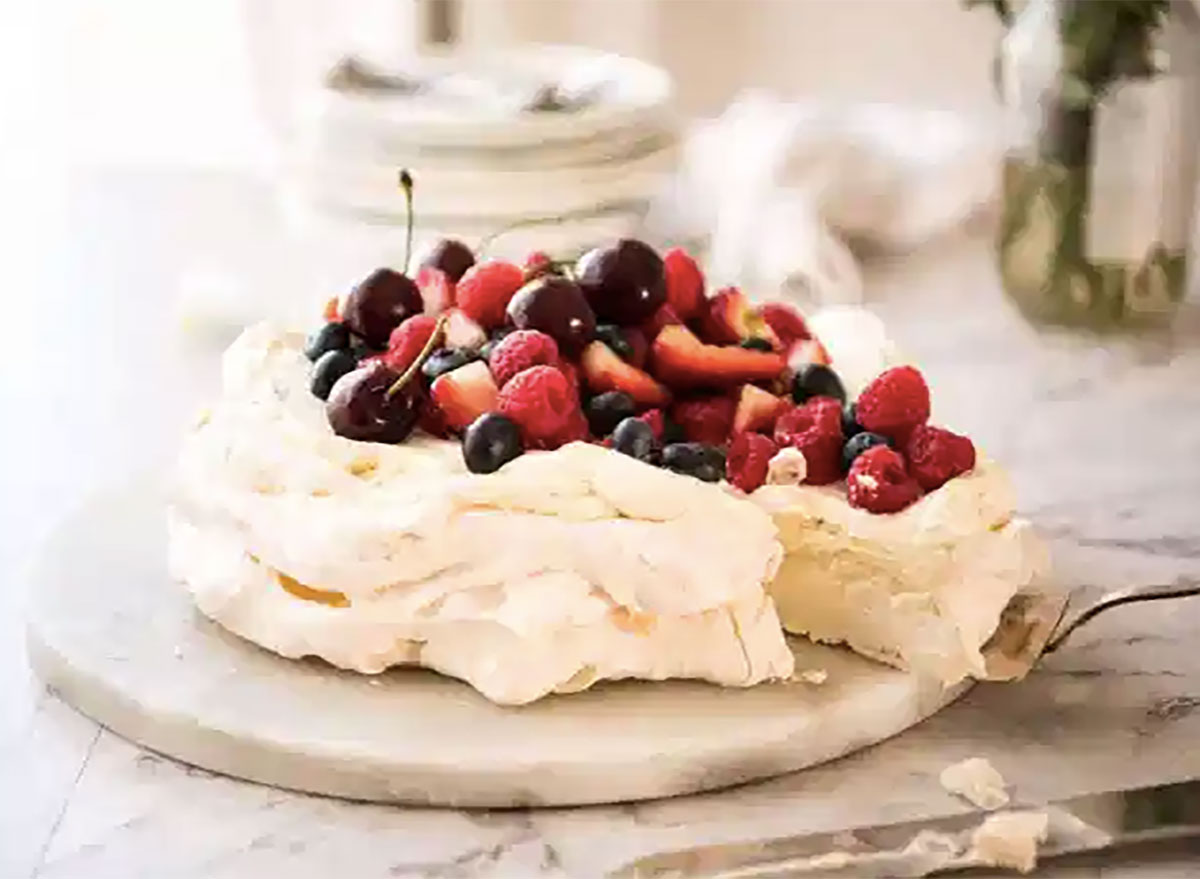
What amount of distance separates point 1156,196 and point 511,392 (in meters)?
0.81

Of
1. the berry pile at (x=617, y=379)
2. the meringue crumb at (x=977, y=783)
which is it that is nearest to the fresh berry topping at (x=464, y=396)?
the berry pile at (x=617, y=379)

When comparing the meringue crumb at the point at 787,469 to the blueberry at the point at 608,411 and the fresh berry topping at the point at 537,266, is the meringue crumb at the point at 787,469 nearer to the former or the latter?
the blueberry at the point at 608,411

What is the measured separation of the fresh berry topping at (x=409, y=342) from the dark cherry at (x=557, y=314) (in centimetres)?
5

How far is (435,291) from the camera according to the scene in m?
1.22

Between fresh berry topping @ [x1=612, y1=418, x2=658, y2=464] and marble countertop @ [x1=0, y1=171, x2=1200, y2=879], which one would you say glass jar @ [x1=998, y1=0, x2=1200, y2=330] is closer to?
marble countertop @ [x1=0, y1=171, x2=1200, y2=879]

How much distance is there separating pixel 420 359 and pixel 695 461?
17 centimetres

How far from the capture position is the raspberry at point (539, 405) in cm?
106

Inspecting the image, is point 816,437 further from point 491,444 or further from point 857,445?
point 491,444

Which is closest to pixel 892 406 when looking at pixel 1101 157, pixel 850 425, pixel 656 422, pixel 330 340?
pixel 850 425

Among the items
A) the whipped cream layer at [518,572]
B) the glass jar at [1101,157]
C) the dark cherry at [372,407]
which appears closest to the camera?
the whipped cream layer at [518,572]

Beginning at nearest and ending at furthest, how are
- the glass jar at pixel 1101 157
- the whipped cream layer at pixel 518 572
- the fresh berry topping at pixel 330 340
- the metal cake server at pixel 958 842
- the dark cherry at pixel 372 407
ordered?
the metal cake server at pixel 958 842, the whipped cream layer at pixel 518 572, the dark cherry at pixel 372 407, the fresh berry topping at pixel 330 340, the glass jar at pixel 1101 157

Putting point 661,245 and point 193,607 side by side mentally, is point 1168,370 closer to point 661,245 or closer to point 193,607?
point 661,245

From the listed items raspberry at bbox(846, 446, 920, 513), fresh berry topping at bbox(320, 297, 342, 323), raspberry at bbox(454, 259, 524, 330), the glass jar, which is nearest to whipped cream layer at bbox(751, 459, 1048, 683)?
raspberry at bbox(846, 446, 920, 513)

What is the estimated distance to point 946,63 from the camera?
7.63ft
